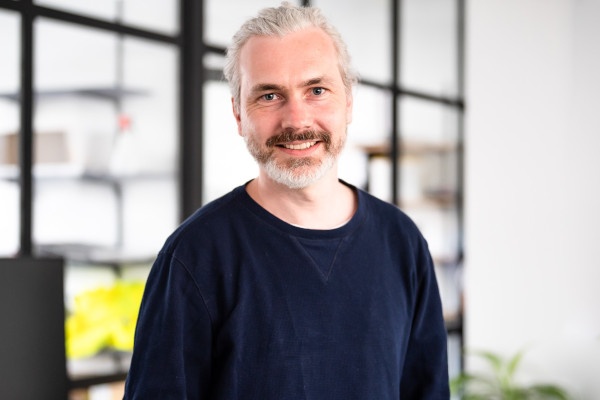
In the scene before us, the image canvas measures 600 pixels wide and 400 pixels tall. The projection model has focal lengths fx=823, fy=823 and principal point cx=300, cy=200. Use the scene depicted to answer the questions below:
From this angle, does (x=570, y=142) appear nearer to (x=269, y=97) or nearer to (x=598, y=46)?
(x=598, y=46)

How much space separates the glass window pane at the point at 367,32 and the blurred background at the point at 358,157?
0.03 feet

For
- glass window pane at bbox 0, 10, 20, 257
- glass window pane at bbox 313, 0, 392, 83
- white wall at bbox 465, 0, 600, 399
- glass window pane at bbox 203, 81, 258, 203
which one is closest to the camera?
glass window pane at bbox 0, 10, 20, 257

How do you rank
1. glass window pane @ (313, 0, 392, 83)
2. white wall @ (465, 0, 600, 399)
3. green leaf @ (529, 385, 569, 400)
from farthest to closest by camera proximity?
white wall @ (465, 0, 600, 399) < green leaf @ (529, 385, 569, 400) < glass window pane @ (313, 0, 392, 83)

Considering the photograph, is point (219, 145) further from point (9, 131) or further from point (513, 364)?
point (513, 364)

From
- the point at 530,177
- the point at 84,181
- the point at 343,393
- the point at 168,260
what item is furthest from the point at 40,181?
the point at 530,177

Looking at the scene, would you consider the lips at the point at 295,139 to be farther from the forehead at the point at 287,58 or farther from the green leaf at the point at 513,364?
the green leaf at the point at 513,364

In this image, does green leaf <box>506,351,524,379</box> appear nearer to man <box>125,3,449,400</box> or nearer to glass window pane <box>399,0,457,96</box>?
glass window pane <box>399,0,457,96</box>

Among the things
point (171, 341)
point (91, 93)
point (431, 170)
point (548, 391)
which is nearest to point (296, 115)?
point (171, 341)

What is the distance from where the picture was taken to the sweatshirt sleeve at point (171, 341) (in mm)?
1333

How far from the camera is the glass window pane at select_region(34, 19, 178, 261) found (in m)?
2.74

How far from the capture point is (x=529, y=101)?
16.3 feet

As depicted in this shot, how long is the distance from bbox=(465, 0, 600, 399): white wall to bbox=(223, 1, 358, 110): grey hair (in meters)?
3.40

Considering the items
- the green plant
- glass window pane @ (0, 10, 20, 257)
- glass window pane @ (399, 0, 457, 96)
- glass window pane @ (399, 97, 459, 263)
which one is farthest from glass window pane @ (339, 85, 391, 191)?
glass window pane @ (0, 10, 20, 257)

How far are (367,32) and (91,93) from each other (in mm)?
1806
